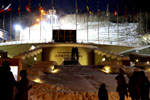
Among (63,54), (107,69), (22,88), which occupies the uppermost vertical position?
(22,88)

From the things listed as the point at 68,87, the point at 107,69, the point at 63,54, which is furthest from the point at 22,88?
the point at 63,54

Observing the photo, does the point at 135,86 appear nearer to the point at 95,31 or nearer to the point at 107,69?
the point at 107,69

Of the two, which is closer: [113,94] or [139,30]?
[113,94]

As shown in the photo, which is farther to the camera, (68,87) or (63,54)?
(63,54)

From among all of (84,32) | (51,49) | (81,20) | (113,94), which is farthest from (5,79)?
(81,20)

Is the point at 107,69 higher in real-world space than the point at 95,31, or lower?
lower

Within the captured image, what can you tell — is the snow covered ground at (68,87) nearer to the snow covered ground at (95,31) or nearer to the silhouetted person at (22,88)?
the silhouetted person at (22,88)

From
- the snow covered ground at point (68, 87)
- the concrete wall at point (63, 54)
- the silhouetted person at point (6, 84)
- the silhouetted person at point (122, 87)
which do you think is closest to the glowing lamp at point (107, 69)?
→ the snow covered ground at point (68, 87)

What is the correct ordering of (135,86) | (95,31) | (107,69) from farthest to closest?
(95,31), (107,69), (135,86)

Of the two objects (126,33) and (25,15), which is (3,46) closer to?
(25,15)

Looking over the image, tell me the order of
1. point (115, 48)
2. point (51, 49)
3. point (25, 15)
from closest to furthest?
point (51, 49)
point (115, 48)
point (25, 15)

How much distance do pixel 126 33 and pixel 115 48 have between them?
7224 mm

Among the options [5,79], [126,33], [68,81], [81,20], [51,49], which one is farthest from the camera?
[81,20]

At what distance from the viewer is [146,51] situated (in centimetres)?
2638
